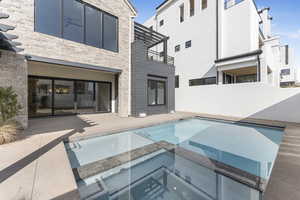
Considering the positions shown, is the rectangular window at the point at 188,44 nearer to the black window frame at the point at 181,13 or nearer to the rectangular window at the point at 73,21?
the black window frame at the point at 181,13

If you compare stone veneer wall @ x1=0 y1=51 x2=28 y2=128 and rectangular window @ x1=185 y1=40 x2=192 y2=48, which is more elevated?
rectangular window @ x1=185 y1=40 x2=192 y2=48

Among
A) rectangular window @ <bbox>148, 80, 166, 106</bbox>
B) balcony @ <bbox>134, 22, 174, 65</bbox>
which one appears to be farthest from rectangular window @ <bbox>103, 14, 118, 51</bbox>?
rectangular window @ <bbox>148, 80, 166, 106</bbox>

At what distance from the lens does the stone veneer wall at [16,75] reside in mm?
4957

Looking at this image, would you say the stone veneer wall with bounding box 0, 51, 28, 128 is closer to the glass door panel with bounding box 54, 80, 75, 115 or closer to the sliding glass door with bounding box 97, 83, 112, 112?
the glass door panel with bounding box 54, 80, 75, 115

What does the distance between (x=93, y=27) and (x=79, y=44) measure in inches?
54.2

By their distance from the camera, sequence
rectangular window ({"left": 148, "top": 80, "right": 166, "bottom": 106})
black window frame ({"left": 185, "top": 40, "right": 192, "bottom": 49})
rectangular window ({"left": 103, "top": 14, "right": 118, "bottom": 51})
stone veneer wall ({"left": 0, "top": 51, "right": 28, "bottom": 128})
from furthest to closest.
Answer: black window frame ({"left": 185, "top": 40, "right": 192, "bottom": 49})
rectangular window ({"left": 148, "top": 80, "right": 166, "bottom": 106})
rectangular window ({"left": 103, "top": 14, "right": 118, "bottom": 51})
stone veneer wall ({"left": 0, "top": 51, "right": 28, "bottom": 128})

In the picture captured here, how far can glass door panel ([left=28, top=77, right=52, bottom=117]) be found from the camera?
7727 mm

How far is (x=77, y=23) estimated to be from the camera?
Result: 7012mm

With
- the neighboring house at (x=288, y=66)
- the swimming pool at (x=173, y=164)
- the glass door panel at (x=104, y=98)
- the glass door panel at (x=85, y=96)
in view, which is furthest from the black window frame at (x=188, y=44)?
the neighboring house at (x=288, y=66)

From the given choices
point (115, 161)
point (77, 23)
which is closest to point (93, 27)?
point (77, 23)

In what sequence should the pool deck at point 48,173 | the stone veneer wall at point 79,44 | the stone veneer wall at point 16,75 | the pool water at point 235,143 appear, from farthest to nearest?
the stone veneer wall at point 79,44 < the stone veneer wall at point 16,75 < the pool water at point 235,143 < the pool deck at point 48,173

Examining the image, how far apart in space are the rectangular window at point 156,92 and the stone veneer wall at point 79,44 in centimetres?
191

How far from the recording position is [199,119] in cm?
962

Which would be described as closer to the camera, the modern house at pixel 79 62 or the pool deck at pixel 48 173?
the pool deck at pixel 48 173
